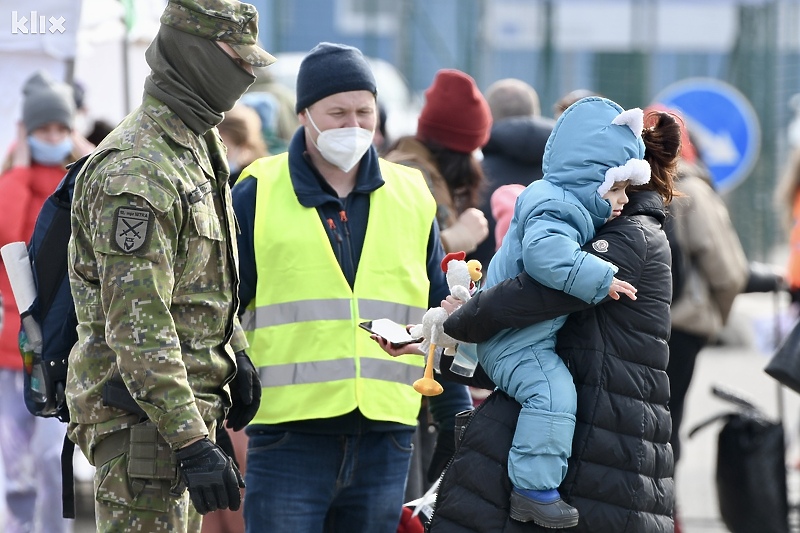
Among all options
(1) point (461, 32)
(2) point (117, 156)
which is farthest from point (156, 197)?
(1) point (461, 32)

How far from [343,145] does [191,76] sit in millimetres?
797

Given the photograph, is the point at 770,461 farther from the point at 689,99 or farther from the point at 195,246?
the point at 689,99

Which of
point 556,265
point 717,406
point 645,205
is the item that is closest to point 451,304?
point 556,265

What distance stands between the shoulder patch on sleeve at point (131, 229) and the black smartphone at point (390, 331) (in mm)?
809

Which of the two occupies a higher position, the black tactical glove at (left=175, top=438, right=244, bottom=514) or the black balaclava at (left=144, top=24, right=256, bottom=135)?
the black balaclava at (left=144, top=24, right=256, bottom=135)

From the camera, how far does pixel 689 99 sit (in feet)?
36.2

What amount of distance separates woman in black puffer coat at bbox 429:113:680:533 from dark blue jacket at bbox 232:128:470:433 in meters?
0.68

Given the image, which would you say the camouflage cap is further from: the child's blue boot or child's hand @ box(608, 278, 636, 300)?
the child's blue boot

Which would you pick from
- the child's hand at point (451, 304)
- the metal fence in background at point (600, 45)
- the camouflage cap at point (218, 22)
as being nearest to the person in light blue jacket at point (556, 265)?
the child's hand at point (451, 304)

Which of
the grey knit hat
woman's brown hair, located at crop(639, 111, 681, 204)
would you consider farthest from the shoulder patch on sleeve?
the grey knit hat

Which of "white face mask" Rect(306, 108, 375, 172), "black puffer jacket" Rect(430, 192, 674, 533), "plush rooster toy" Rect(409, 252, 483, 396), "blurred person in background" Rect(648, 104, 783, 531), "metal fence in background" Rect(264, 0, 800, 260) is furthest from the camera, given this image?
"metal fence in background" Rect(264, 0, 800, 260)

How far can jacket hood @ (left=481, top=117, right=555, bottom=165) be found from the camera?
5863 mm

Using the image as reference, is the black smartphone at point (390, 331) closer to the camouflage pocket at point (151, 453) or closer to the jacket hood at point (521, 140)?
the camouflage pocket at point (151, 453)

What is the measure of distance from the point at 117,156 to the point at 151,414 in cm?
61
